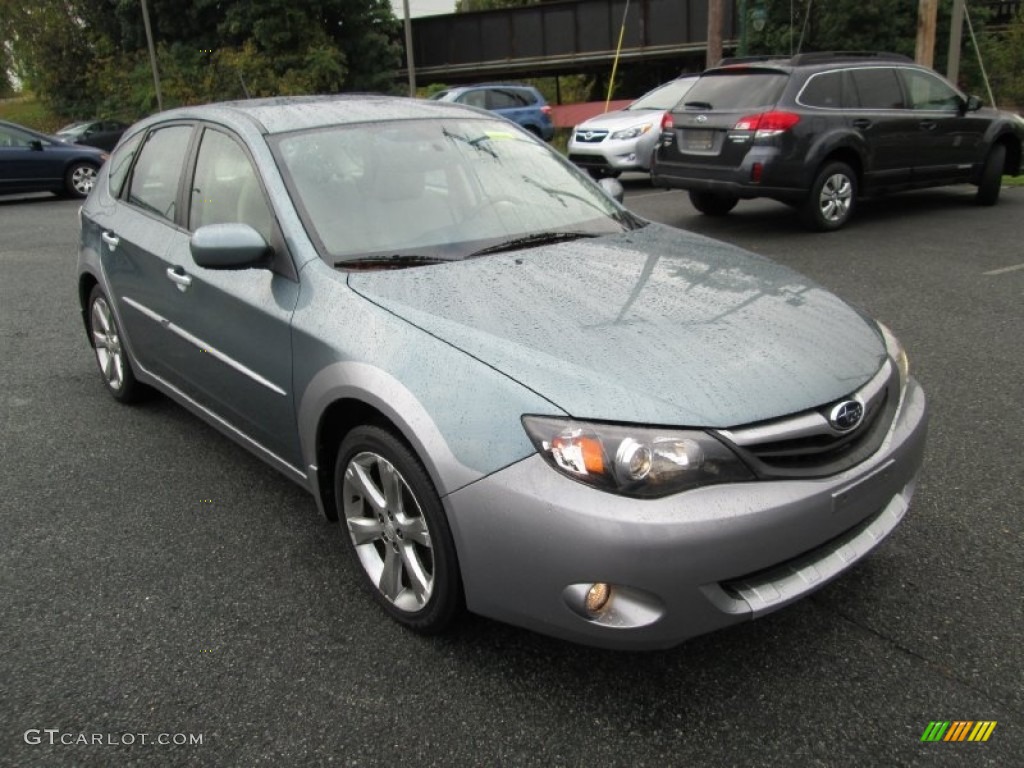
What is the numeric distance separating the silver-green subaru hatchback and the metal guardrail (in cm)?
2913

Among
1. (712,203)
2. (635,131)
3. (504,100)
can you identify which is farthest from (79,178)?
(712,203)

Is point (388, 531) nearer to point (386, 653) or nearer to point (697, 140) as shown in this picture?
point (386, 653)

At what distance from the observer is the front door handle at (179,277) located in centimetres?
359

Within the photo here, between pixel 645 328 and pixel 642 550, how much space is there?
29.0 inches

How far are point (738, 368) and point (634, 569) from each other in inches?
25.5

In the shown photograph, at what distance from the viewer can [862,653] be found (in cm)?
257

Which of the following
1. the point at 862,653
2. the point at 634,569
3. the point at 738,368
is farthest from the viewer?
the point at 862,653

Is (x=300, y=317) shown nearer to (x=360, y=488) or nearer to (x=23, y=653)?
(x=360, y=488)

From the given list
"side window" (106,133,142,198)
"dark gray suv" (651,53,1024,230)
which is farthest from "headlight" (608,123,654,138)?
"side window" (106,133,142,198)

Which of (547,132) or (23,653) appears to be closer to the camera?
(23,653)

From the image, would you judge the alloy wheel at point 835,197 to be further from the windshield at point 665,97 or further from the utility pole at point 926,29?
the utility pole at point 926,29

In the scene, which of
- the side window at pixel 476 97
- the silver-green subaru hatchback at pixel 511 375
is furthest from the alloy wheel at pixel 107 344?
the side window at pixel 476 97

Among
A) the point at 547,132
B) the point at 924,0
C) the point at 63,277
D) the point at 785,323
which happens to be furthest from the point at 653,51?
the point at 785,323

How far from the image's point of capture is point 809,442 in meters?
2.35
